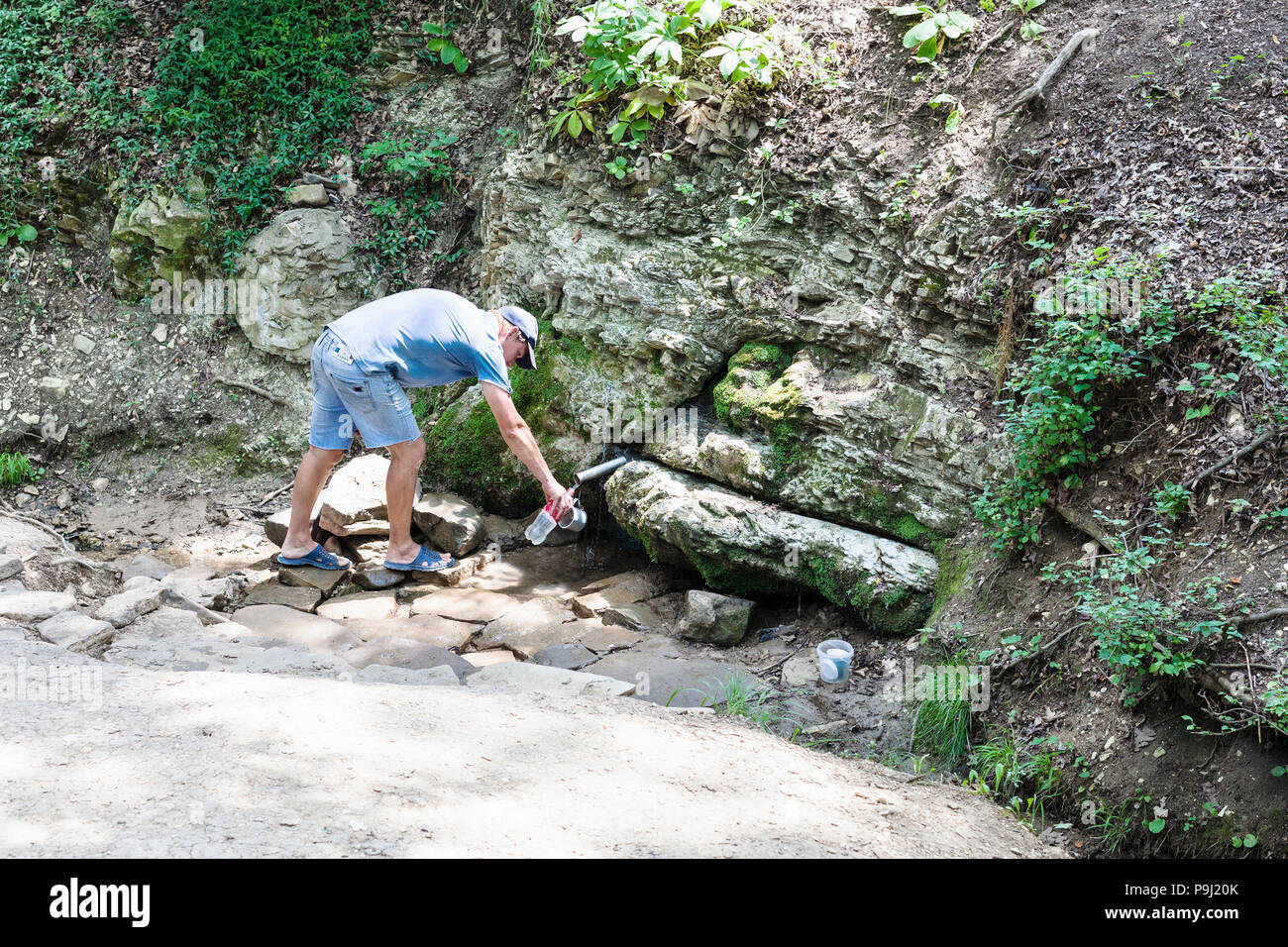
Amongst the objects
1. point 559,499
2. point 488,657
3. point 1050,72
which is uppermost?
point 1050,72

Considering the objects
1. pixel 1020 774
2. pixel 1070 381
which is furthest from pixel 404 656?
pixel 1070 381

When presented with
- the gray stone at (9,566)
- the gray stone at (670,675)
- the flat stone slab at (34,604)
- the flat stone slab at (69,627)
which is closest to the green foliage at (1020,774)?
the gray stone at (670,675)

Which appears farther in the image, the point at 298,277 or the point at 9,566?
the point at 298,277

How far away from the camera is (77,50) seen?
6.97m

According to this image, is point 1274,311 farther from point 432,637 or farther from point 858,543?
point 432,637

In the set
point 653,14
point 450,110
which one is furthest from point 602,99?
point 450,110

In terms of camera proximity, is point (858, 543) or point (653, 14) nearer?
point (858, 543)

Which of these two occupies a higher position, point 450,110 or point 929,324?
point 450,110

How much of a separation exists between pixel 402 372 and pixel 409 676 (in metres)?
1.78

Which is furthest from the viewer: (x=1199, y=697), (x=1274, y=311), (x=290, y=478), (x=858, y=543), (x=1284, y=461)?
(x=290, y=478)

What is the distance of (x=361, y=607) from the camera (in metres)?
4.80

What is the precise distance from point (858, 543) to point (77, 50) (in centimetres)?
688

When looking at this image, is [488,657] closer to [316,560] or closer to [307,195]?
[316,560]

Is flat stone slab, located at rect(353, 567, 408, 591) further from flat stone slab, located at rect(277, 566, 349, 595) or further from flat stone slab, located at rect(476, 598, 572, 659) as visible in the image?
flat stone slab, located at rect(476, 598, 572, 659)
